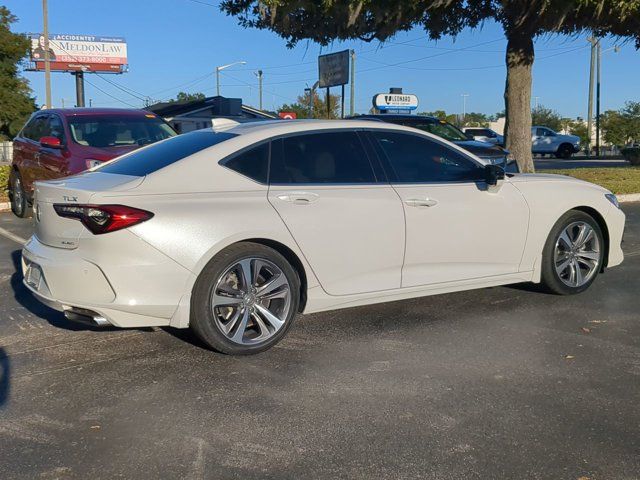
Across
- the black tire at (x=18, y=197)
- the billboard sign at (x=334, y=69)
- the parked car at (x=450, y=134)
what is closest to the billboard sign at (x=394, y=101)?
the billboard sign at (x=334, y=69)

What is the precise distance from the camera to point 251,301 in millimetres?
4602

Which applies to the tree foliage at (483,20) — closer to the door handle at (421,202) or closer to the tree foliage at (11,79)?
the door handle at (421,202)

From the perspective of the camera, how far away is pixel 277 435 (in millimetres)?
3441

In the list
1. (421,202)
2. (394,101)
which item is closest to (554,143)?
(394,101)

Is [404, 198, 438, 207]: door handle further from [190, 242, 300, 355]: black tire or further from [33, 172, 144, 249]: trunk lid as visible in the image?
[33, 172, 144, 249]: trunk lid

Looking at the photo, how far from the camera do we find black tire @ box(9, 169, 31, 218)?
10930mm

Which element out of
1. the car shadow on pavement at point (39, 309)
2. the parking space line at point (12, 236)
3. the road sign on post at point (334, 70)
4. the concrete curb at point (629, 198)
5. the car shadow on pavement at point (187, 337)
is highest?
the road sign on post at point (334, 70)

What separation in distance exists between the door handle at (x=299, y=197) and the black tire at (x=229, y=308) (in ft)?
1.22

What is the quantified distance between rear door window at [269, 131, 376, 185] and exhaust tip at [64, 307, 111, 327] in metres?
1.46

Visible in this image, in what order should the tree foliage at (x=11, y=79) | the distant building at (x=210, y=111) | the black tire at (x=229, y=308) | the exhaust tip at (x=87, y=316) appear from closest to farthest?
the exhaust tip at (x=87, y=316)
the black tire at (x=229, y=308)
the distant building at (x=210, y=111)
the tree foliage at (x=11, y=79)

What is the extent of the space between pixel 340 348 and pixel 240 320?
737 mm

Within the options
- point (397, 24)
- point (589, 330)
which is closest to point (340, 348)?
point (589, 330)

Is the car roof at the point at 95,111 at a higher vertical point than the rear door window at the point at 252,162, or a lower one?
higher

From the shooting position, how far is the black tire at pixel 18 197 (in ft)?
35.9
